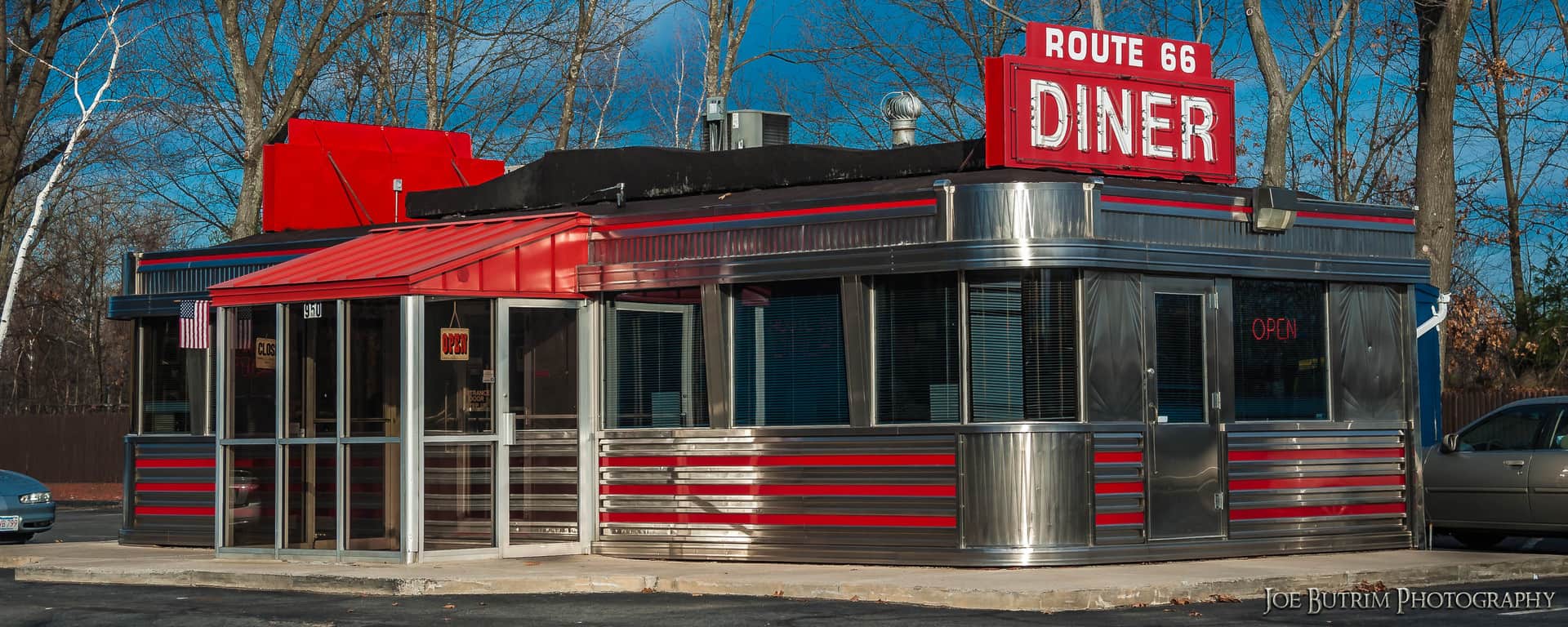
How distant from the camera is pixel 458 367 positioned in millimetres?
15180

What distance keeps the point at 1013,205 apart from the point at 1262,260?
2501 mm

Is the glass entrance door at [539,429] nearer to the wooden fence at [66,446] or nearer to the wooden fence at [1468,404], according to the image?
the wooden fence at [1468,404]

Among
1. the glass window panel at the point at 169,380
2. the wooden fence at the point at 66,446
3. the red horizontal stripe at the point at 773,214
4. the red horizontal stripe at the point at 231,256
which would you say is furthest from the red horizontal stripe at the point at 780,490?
the wooden fence at the point at 66,446

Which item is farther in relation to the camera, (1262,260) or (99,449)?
(99,449)

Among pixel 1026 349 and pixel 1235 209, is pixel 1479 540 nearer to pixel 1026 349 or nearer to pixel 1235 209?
pixel 1235 209

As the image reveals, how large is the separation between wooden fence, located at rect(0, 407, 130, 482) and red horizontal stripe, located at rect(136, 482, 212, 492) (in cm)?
2423

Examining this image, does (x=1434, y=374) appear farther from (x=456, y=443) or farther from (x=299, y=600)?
(x=299, y=600)

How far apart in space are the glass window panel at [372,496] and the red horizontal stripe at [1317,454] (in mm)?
7154

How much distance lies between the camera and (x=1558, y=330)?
3203 centimetres

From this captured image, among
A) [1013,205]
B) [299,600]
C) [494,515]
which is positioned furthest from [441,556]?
[1013,205]

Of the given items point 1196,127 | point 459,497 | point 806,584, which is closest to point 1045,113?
point 1196,127

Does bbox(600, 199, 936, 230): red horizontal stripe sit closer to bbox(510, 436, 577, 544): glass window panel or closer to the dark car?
bbox(510, 436, 577, 544): glass window panel

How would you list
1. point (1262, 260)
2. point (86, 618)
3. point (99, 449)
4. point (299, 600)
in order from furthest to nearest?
point (99, 449)
point (1262, 260)
point (299, 600)
point (86, 618)

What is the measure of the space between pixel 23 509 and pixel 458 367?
24.7 feet
